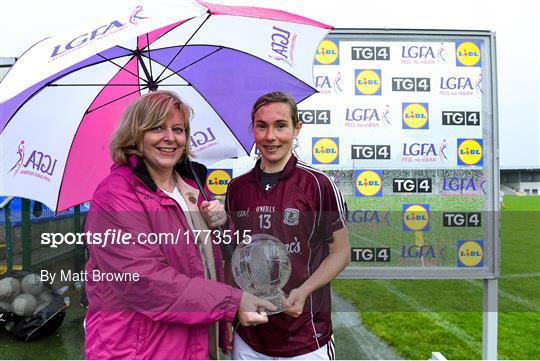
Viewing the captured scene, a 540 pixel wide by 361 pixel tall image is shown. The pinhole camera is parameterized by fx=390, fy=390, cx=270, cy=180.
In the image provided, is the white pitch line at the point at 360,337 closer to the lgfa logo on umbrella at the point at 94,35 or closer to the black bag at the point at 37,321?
the black bag at the point at 37,321

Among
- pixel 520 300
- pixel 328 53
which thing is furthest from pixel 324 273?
pixel 520 300

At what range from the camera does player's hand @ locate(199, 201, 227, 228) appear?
1.40 m

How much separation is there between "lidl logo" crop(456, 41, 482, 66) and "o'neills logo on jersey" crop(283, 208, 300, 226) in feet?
6.96

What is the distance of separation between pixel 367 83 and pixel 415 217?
3.62 ft

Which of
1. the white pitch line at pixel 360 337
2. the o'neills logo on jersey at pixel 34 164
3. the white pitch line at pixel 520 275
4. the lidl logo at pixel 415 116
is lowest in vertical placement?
the white pitch line at pixel 520 275

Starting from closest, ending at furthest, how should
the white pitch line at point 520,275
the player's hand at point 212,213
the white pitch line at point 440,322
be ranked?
the player's hand at point 212,213
the white pitch line at point 440,322
the white pitch line at point 520,275

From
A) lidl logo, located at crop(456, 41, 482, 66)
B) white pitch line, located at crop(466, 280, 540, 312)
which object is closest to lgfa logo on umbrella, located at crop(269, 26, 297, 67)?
lidl logo, located at crop(456, 41, 482, 66)

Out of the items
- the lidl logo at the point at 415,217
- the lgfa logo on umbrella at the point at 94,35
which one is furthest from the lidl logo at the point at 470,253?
the lgfa logo on umbrella at the point at 94,35

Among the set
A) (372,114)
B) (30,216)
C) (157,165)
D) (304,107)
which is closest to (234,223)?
(157,165)

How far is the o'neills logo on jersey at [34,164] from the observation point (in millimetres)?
1739

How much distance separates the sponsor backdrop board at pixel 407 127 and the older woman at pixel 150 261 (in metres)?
1.63

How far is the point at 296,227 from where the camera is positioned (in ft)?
5.08

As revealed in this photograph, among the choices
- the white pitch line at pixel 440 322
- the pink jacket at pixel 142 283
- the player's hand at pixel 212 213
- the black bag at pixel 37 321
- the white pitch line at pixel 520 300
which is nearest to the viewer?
the pink jacket at pixel 142 283

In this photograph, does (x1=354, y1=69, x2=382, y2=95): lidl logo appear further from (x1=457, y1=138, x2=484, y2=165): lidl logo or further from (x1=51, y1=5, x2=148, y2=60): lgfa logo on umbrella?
(x1=51, y1=5, x2=148, y2=60): lgfa logo on umbrella
